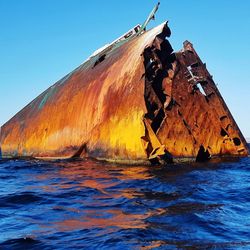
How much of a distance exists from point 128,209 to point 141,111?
146 inches

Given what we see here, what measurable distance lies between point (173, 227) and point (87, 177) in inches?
139

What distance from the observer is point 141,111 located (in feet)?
26.9

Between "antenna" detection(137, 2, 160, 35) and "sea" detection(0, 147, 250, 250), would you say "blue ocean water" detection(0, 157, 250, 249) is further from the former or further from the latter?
"antenna" detection(137, 2, 160, 35)

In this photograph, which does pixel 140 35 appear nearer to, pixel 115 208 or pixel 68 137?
pixel 68 137

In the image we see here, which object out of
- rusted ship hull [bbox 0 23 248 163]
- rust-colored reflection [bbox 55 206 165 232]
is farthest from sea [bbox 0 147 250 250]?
rusted ship hull [bbox 0 23 248 163]

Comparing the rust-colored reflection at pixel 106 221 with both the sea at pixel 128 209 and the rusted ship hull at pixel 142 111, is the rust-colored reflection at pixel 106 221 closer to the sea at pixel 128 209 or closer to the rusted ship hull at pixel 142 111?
the sea at pixel 128 209

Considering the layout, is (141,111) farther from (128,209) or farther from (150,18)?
(128,209)

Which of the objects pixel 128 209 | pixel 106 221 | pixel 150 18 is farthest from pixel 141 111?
pixel 106 221

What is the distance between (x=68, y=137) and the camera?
10.3m

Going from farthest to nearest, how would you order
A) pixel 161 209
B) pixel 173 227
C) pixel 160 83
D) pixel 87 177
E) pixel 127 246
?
pixel 160 83, pixel 87 177, pixel 161 209, pixel 173 227, pixel 127 246

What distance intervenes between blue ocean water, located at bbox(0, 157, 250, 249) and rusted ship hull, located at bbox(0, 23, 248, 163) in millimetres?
786

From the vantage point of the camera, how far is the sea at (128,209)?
11.9ft

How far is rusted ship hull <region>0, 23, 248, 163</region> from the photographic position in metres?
8.48

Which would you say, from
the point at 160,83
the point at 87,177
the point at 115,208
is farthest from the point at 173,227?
the point at 160,83
